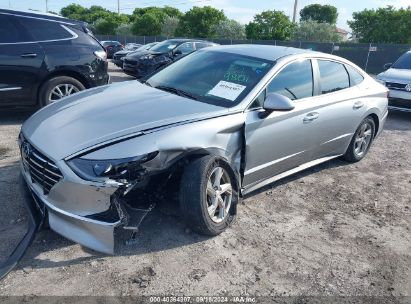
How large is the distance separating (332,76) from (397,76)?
5656 millimetres

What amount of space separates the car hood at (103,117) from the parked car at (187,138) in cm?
1

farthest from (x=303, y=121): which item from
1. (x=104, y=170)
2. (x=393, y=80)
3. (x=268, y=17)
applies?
(x=268, y=17)

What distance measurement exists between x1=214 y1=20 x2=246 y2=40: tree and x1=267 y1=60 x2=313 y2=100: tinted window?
134 feet

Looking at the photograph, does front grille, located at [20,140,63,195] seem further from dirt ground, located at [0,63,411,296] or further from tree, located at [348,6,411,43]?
tree, located at [348,6,411,43]

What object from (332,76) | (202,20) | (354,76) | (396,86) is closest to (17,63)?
(332,76)

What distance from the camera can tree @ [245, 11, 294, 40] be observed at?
37.9 meters

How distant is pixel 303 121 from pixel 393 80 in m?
6.47

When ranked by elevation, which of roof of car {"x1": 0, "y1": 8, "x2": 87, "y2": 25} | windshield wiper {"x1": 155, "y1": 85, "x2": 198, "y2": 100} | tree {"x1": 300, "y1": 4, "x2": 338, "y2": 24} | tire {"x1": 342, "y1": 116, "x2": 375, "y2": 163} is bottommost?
tire {"x1": 342, "y1": 116, "x2": 375, "y2": 163}

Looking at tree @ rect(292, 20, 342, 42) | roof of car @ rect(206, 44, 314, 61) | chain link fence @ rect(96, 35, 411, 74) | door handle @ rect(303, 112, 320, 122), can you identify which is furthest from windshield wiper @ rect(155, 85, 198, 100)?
tree @ rect(292, 20, 342, 42)

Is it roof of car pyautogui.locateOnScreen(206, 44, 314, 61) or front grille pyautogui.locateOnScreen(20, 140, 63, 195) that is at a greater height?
roof of car pyautogui.locateOnScreen(206, 44, 314, 61)

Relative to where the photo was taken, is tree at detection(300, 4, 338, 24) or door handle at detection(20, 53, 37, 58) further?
tree at detection(300, 4, 338, 24)

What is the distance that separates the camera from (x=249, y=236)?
3.73 metres

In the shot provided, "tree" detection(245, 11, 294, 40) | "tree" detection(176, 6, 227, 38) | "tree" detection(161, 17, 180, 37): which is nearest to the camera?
"tree" detection(245, 11, 294, 40)

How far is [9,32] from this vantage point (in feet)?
20.9
